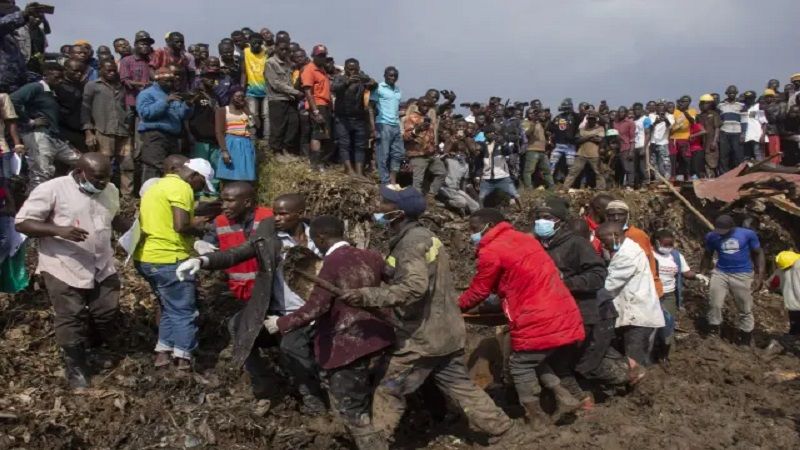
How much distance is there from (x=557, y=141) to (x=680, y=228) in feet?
10.3

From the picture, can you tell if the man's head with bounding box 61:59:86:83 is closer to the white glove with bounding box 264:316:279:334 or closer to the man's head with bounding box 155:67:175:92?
the man's head with bounding box 155:67:175:92

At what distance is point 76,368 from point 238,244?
67.3 inches

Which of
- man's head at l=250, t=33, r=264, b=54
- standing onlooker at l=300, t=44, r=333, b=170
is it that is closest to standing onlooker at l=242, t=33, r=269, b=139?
man's head at l=250, t=33, r=264, b=54

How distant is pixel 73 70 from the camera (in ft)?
29.3

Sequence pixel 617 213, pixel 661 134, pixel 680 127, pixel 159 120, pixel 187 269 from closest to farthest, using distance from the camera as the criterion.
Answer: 1. pixel 187 269
2. pixel 617 213
3. pixel 159 120
4. pixel 661 134
5. pixel 680 127

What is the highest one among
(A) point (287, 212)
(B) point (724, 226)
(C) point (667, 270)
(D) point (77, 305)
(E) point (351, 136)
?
(E) point (351, 136)

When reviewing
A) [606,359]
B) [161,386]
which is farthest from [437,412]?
[161,386]

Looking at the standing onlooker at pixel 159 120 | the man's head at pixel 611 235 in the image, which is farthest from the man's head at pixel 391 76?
the man's head at pixel 611 235

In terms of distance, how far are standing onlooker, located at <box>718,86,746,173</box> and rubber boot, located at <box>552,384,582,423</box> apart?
37.7 ft

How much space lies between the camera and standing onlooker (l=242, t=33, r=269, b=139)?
34.7 ft

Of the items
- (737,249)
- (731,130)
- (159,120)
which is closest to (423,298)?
(159,120)

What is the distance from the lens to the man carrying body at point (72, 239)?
5383mm

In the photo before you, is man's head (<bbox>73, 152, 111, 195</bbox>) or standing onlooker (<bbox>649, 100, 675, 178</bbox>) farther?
standing onlooker (<bbox>649, 100, 675, 178</bbox>)

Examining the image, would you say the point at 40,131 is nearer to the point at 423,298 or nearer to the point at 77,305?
the point at 77,305
